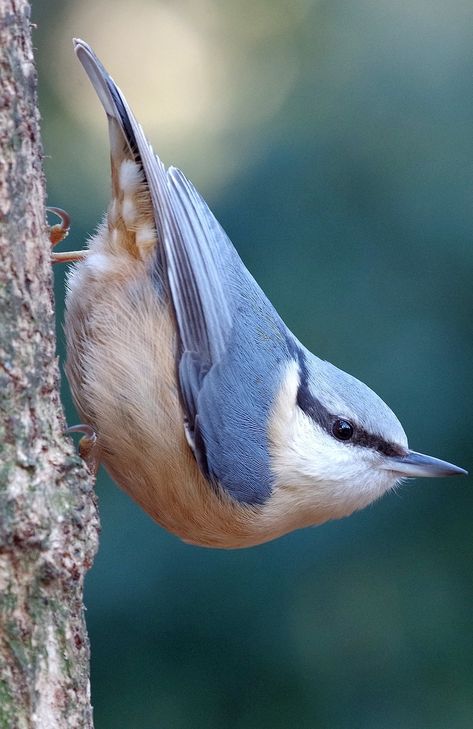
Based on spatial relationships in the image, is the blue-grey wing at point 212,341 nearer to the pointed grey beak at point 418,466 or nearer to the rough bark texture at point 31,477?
the pointed grey beak at point 418,466

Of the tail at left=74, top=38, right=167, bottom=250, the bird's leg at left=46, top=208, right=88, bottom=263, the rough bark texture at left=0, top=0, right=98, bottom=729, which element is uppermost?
the tail at left=74, top=38, right=167, bottom=250

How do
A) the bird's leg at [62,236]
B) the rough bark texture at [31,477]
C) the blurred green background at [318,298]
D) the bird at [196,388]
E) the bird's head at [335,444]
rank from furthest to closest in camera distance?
the blurred green background at [318,298]
the bird's leg at [62,236]
the bird's head at [335,444]
the bird at [196,388]
the rough bark texture at [31,477]

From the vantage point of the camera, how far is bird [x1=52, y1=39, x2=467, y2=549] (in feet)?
6.97

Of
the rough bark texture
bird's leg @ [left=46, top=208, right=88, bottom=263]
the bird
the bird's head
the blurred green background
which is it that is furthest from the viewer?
the blurred green background

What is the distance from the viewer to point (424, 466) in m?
2.40

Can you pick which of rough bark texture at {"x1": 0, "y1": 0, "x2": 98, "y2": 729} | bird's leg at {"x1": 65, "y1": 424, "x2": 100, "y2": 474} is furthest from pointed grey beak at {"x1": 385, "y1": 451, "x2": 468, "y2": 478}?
rough bark texture at {"x1": 0, "y1": 0, "x2": 98, "y2": 729}

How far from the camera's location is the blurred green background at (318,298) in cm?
268

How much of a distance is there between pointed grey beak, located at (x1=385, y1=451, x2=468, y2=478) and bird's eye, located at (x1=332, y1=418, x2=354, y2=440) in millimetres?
123

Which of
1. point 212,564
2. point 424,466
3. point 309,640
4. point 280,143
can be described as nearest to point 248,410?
point 424,466

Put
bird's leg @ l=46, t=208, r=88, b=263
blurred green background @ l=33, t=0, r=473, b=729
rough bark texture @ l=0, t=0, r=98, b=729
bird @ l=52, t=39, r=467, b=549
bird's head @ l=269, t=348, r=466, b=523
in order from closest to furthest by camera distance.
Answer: rough bark texture @ l=0, t=0, r=98, b=729, bird @ l=52, t=39, r=467, b=549, bird's head @ l=269, t=348, r=466, b=523, bird's leg @ l=46, t=208, r=88, b=263, blurred green background @ l=33, t=0, r=473, b=729

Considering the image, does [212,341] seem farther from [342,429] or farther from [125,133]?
[125,133]

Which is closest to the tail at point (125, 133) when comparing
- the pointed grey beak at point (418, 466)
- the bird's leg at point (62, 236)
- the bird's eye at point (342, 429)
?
the bird's leg at point (62, 236)

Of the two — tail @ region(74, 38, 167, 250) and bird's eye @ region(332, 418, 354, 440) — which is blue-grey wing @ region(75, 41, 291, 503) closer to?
tail @ region(74, 38, 167, 250)

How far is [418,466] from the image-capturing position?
2395 mm
